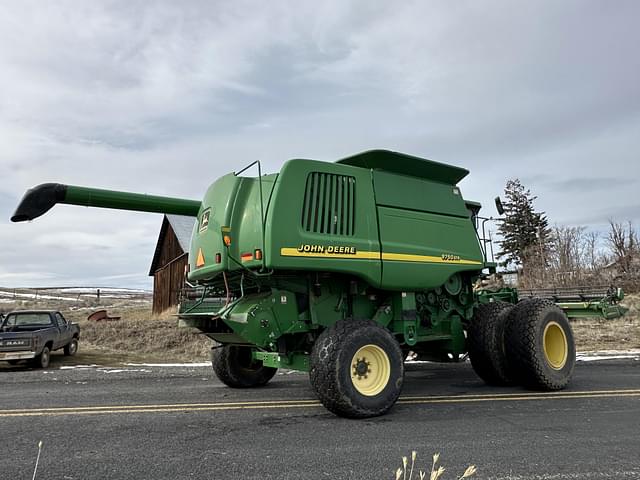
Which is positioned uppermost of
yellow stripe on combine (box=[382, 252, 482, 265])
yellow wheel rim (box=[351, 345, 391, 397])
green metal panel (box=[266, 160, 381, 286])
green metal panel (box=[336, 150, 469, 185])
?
green metal panel (box=[336, 150, 469, 185])

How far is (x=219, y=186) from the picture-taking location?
696 centimetres

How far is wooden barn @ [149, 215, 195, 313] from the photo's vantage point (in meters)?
24.7

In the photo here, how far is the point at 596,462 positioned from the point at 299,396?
12.8ft

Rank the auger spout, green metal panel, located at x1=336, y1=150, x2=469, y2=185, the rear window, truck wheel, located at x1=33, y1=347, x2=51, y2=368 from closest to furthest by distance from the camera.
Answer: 1. the auger spout
2. green metal panel, located at x1=336, y1=150, x2=469, y2=185
3. truck wheel, located at x1=33, y1=347, x2=51, y2=368
4. the rear window

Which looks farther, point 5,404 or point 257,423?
point 5,404

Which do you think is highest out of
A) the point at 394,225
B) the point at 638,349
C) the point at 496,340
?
the point at 394,225

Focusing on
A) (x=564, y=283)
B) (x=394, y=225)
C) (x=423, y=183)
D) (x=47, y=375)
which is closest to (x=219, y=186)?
(x=394, y=225)

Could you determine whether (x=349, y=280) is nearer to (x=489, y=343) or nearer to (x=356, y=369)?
(x=356, y=369)

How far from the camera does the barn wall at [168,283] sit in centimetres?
2452

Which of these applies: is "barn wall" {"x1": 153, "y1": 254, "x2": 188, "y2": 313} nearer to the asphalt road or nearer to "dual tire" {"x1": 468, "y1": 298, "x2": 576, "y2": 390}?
the asphalt road

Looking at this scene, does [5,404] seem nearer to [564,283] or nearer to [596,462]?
[596,462]

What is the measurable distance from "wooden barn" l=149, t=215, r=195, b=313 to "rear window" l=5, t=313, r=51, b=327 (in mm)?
8848

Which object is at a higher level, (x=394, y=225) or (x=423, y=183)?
(x=423, y=183)

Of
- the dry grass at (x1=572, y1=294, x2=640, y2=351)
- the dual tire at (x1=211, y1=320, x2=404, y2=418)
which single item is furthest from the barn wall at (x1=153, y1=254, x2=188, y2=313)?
the dual tire at (x1=211, y1=320, x2=404, y2=418)
